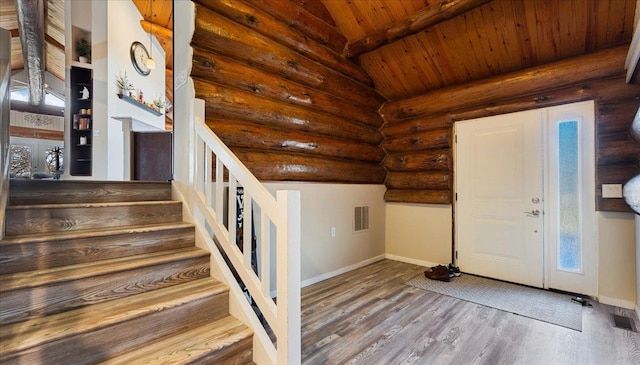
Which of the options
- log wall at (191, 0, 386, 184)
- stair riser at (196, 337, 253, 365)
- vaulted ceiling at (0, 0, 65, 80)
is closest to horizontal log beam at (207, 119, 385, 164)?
log wall at (191, 0, 386, 184)

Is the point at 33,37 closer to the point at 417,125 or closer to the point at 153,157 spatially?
the point at 153,157

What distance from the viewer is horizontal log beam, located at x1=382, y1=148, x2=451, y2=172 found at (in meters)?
4.05

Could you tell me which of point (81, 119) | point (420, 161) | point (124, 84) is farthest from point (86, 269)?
point (124, 84)

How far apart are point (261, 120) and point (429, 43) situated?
8.17 feet

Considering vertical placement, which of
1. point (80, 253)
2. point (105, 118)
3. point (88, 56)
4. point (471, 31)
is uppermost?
point (88, 56)

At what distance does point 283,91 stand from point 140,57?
15.8 ft

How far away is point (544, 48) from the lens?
3.11m

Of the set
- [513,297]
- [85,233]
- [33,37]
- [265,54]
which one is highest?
[33,37]

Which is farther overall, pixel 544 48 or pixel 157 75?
pixel 157 75

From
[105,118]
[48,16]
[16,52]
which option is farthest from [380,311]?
[16,52]

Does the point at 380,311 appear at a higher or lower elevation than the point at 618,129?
lower

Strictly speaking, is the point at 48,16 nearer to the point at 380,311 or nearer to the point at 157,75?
the point at 157,75

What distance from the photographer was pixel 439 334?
7.48 ft

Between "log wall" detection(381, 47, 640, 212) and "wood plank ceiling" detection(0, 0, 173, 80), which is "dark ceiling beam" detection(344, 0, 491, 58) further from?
"wood plank ceiling" detection(0, 0, 173, 80)
